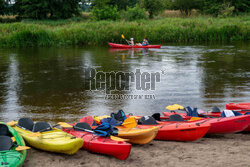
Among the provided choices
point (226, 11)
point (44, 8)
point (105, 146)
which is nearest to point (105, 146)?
point (105, 146)

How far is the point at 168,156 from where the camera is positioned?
4035 mm

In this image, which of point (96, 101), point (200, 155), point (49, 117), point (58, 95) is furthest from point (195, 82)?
point (200, 155)

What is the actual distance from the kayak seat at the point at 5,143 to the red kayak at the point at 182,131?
6.53ft

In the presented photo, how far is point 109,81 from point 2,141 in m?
6.40

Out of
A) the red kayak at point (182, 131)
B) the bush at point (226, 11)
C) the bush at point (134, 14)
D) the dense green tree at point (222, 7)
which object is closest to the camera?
the red kayak at point (182, 131)

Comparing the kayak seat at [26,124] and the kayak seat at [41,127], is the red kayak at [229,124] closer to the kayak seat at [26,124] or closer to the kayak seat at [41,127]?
the kayak seat at [41,127]

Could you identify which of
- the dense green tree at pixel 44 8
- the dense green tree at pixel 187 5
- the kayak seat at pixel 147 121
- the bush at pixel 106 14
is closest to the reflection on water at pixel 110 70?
the kayak seat at pixel 147 121

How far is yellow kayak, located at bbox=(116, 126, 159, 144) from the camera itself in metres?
4.45

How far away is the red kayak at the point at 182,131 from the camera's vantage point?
15.2 ft

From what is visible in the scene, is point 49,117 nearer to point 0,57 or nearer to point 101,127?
point 101,127

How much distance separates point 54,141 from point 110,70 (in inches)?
323

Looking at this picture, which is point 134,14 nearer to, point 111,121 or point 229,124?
point 111,121

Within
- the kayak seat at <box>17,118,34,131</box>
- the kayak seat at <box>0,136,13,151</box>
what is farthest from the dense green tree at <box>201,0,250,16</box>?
the kayak seat at <box>0,136,13,151</box>

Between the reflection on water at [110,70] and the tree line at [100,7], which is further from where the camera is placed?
the tree line at [100,7]
